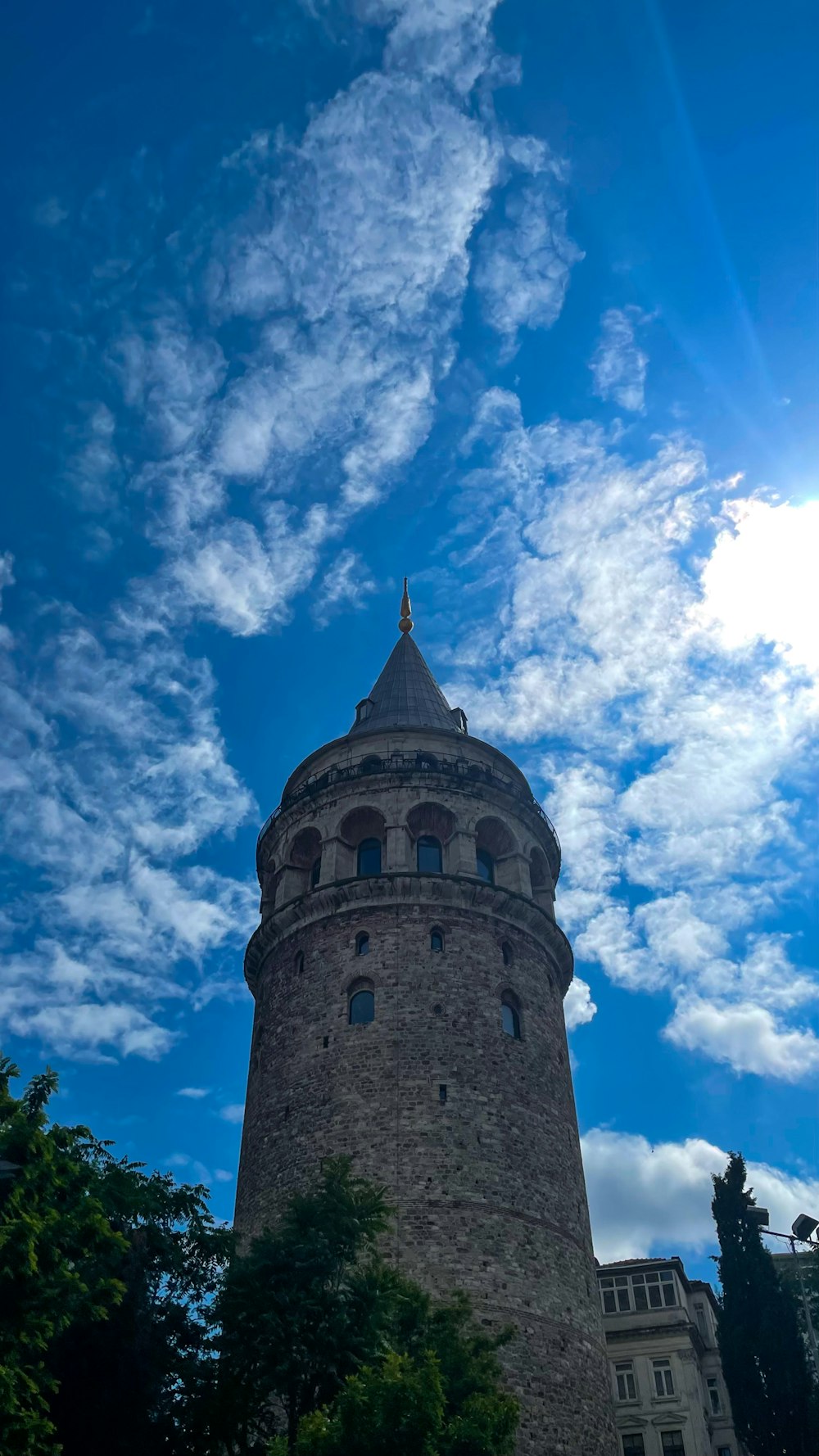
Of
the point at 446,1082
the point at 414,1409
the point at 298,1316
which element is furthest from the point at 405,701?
the point at 414,1409

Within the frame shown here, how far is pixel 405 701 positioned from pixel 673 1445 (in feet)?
83.5

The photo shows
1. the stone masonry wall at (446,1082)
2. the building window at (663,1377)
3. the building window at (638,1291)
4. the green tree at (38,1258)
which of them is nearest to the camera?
the green tree at (38,1258)

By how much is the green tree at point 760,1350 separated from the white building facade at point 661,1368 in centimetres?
556

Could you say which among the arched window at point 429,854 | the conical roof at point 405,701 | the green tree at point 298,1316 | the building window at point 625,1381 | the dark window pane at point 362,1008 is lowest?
the green tree at point 298,1316

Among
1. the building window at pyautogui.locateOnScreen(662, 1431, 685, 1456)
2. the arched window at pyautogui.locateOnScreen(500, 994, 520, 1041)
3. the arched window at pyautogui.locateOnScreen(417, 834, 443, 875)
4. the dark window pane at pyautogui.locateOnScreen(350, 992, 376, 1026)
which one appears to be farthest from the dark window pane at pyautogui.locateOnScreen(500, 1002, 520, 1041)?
the building window at pyautogui.locateOnScreen(662, 1431, 685, 1456)

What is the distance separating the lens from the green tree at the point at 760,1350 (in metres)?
31.0

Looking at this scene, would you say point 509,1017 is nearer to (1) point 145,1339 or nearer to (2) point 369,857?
(2) point 369,857

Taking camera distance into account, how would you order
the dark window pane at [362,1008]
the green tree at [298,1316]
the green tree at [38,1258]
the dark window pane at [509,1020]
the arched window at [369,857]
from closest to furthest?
the green tree at [38,1258], the green tree at [298,1316], the dark window pane at [362,1008], the dark window pane at [509,1020], the arched window at [369,857]

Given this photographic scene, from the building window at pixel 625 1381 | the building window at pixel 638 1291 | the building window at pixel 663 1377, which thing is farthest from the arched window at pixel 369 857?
the building window at pixel 663 1377

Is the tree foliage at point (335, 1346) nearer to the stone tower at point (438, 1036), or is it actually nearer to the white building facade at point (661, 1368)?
the stone tower at point (438, 1036)

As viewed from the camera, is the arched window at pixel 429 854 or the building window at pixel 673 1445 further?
the building window at pixel 673 1445

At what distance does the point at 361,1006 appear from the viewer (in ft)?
106

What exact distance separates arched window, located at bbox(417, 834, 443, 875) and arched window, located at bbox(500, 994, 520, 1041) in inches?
182

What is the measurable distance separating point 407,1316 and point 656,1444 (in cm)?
2131
